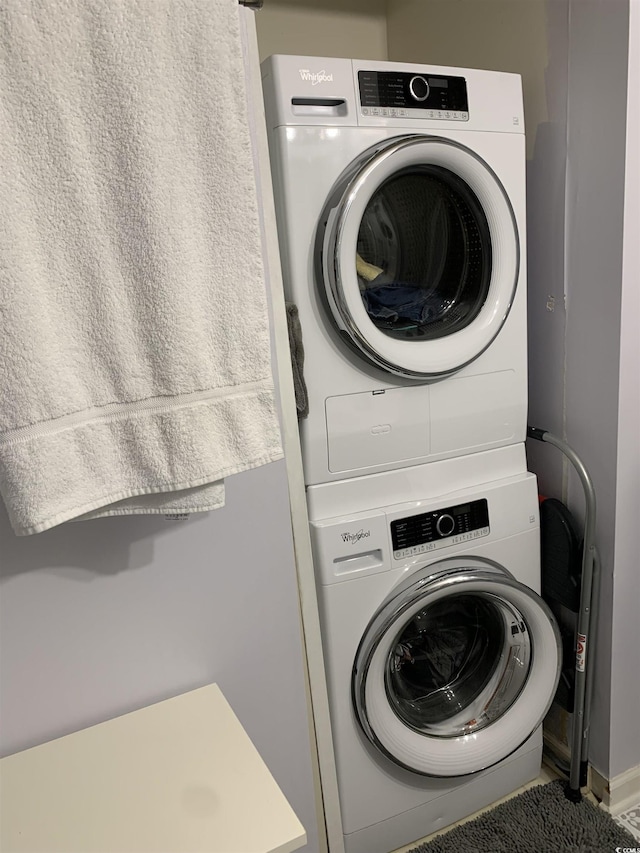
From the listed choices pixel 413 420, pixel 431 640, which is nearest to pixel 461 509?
pixel 413 420

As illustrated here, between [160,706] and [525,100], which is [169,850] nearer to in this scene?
[160,706]

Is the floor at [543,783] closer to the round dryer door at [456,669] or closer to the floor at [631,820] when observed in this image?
the floor at [631,820]

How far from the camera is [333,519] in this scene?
1.36 meters

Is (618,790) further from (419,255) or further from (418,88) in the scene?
(418,88)

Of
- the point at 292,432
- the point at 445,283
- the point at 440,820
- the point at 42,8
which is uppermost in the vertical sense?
the point at 42,8

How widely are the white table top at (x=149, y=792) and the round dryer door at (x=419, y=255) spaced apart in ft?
2.45

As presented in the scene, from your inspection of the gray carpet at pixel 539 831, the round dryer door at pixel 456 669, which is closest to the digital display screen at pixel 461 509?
the round dryer door at pixel 456 669

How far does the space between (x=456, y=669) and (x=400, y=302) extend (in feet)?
2.94

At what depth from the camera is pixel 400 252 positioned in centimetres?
139

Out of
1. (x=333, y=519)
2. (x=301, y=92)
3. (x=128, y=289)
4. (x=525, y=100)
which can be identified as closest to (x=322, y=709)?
(x=333, y=519)

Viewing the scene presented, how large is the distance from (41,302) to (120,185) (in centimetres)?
17

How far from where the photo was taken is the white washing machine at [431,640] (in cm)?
138

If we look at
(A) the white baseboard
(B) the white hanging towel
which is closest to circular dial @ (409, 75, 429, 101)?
(B) the white hanging towel

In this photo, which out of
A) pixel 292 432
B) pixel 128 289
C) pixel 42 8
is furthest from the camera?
pixel 292 432
